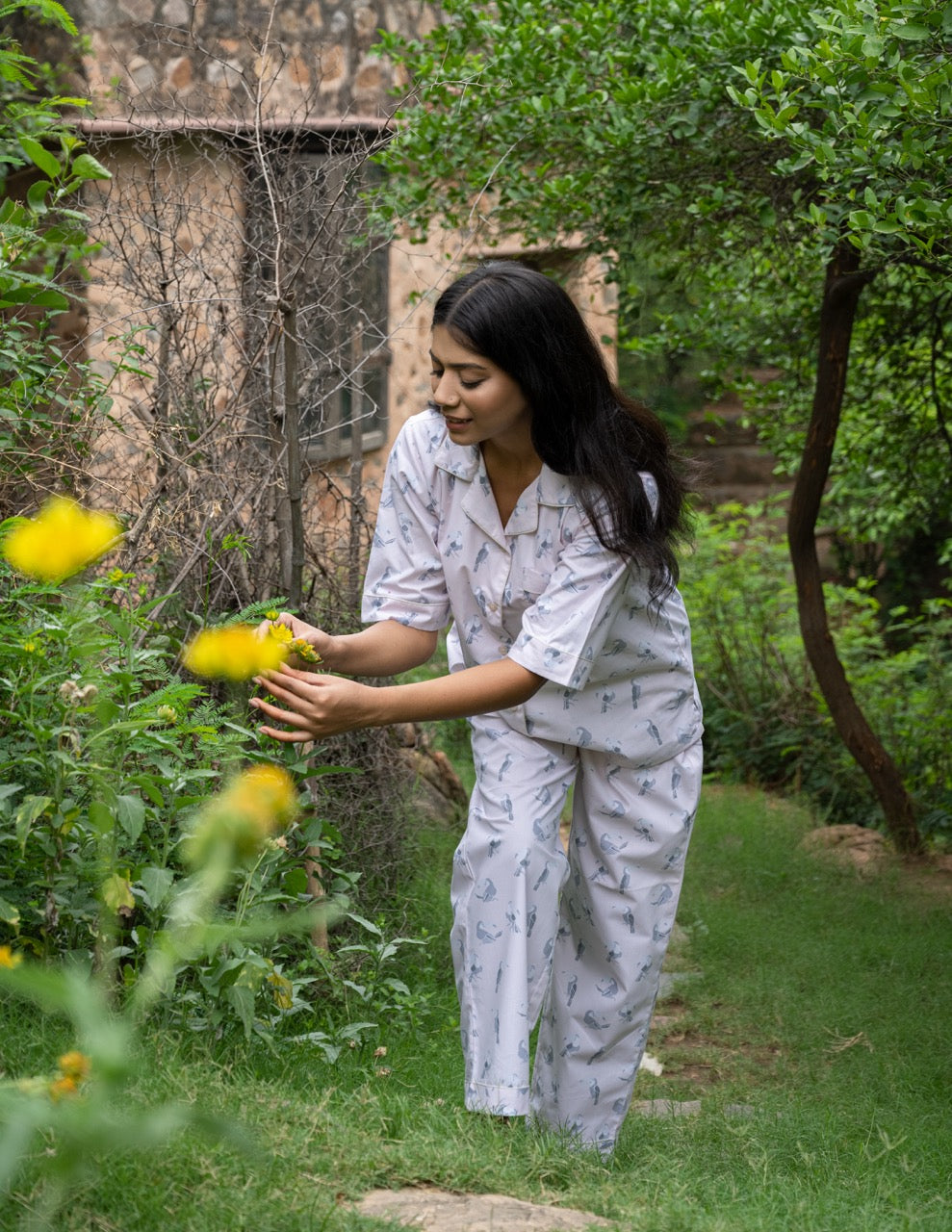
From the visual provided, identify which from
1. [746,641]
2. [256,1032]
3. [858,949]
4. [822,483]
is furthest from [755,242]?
[256,1032]

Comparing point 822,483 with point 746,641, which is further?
point 746,641

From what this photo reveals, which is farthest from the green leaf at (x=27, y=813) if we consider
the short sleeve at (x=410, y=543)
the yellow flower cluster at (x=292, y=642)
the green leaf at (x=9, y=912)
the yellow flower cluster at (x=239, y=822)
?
the yellow flower cluster at (x=239, y=822)

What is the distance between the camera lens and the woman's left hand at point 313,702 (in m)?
2.28

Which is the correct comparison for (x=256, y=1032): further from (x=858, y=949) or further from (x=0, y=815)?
(x=858, y=949)

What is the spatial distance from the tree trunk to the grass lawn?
31 centimetres

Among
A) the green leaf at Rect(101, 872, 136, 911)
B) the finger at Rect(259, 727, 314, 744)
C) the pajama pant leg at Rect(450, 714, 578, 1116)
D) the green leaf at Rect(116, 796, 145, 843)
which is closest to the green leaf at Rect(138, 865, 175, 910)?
the green leaf at Rect(101, 872, 136, 911)

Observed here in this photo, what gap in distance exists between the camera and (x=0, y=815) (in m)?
2.55

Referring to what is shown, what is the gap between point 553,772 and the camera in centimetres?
281

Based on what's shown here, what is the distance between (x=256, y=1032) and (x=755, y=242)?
3.94 metres

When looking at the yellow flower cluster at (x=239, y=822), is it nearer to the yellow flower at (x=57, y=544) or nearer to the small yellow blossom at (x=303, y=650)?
the yellow flower at (x=57, y=544)

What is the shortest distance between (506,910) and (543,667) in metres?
0.48

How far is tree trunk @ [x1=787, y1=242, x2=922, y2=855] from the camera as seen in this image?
217 inches

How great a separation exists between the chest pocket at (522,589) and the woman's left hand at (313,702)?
0.55 meters

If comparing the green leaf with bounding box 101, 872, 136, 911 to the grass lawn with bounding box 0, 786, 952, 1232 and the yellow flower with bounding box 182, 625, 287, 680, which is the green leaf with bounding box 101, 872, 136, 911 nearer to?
the grass lawn with bounding box 0, 786, 952, 1232
